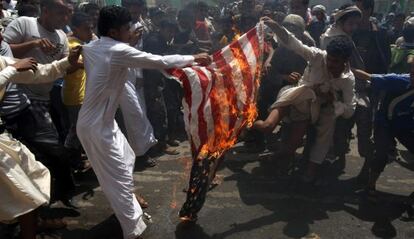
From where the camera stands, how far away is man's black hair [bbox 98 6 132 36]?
351 centimetres

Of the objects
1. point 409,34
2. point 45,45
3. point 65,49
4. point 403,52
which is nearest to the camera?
point 45,45

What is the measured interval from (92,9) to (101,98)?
10.3 feet

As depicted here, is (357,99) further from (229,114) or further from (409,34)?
(409,34)

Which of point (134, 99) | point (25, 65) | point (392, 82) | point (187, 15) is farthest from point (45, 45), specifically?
point (187, 15)

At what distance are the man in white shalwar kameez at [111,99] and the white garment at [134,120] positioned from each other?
135 centimetres

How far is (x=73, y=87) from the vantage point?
4902 millimetres

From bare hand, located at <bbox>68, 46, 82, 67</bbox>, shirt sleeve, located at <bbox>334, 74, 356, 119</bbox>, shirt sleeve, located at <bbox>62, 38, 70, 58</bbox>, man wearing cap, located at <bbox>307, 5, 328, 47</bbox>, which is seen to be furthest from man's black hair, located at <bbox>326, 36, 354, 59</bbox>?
man wearing cap, located at <bbox>307, 5, 328, 47</bbox>

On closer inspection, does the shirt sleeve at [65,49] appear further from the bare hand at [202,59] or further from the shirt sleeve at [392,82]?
the shirt sleeve at [392,82]

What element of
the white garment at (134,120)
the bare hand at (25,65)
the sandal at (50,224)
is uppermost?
the bare hand at (25,65)

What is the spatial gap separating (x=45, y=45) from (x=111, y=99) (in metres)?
1.02

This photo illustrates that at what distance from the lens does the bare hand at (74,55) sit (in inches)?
146

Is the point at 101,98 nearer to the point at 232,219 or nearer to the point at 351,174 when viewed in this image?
the point at 232,219

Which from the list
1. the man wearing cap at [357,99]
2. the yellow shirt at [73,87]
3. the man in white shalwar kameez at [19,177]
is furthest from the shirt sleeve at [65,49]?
the man wearing cap at [357,99]

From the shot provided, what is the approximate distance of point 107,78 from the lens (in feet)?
11.5
